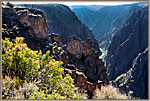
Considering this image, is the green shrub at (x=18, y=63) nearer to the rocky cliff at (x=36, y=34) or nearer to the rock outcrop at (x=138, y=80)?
the rocky cliff at (x=36, y=34)

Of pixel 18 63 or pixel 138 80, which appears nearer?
pixel 18 63

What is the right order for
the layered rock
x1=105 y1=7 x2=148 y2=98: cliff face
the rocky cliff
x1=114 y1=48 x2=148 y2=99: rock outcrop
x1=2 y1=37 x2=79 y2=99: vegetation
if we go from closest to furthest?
x1=2 y1=37 x2=79 y2=99: vegetation → the rocky cliff → the layered rock → x1=114 y1=48 x2=148 y2=99: rock outcrop → x1=105 y1=7 x2=148 y2=98: cliff face

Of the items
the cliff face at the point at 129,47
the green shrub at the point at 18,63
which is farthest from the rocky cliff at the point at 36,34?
the cliff face at the point at 129,47

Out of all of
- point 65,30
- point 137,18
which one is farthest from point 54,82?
point 137,18

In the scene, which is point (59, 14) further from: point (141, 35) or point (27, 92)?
point (27, 92)

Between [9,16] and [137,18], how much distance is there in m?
140

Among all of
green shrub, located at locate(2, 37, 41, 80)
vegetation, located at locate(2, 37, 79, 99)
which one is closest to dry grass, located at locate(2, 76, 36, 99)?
vegetation, located at locate(2, 37, 79, 99)

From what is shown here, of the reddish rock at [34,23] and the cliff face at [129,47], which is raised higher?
the cliff face at [129,47]

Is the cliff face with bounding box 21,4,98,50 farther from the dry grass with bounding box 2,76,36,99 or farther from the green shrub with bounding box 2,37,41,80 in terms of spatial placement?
the dry grass with bounding box 2,76,36,99

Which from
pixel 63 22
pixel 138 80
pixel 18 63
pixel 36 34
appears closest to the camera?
pixel 18 63

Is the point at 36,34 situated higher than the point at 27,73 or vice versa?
the point at 36,34

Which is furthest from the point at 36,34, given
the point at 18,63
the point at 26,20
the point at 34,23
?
the point at 18,63

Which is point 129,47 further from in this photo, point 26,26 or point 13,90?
point 13,90

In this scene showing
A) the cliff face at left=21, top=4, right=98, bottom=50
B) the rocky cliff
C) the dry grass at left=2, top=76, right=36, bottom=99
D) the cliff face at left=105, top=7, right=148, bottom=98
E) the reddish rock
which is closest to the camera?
the dry grass at left=2, top=76, right=36, bottom=99
